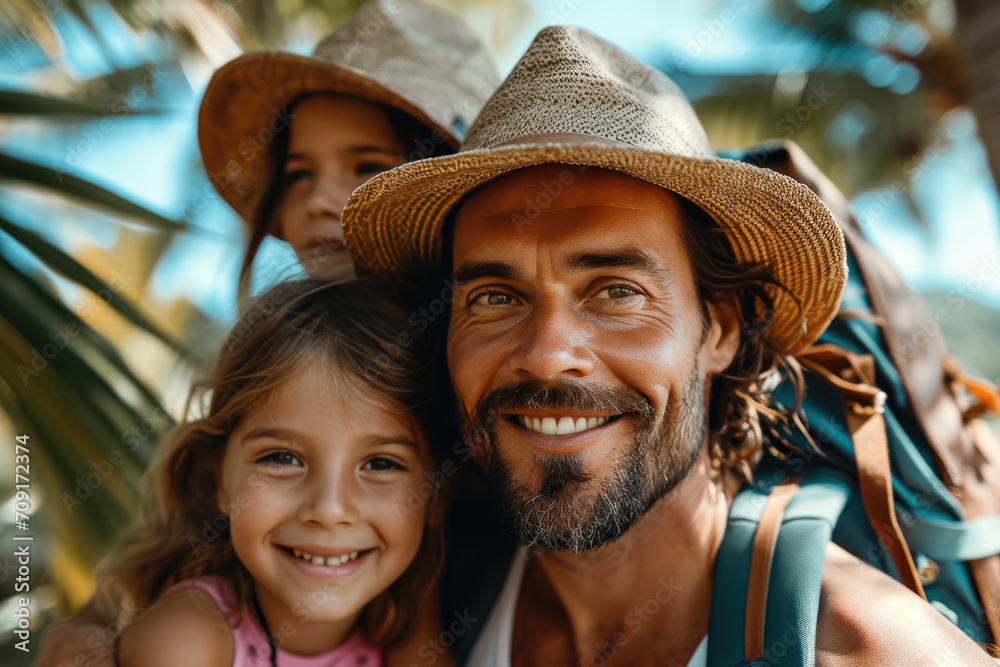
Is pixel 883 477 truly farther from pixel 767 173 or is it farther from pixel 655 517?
pixel 767 173

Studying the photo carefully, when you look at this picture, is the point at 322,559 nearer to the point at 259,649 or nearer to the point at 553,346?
the point at 259,649

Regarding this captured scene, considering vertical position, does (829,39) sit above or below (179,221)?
above

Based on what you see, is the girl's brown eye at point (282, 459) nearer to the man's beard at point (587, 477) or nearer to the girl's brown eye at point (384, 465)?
the girl's brown eye at point (384, 465)

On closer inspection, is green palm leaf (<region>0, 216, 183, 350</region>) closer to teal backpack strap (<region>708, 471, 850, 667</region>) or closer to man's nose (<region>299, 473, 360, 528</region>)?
man's nose (<region>299, 473, 360, 528</region>)

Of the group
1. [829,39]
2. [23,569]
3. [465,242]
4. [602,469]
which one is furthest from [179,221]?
[829,39]

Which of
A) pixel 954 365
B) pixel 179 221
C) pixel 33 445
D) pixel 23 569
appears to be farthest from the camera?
pixel 954 365

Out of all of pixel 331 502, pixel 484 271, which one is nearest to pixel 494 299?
pixel 484 271

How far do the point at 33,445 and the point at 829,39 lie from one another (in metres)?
7.42

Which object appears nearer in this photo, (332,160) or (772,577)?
(772,577)

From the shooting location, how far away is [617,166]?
1.88 metres

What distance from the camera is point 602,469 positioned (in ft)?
6.43

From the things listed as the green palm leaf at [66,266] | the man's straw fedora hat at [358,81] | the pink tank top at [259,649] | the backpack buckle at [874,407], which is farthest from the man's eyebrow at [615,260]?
the pink tank top at [259,649]

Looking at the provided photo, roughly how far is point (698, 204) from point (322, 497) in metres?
1.36

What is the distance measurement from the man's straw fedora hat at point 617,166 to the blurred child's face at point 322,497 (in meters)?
0.60
